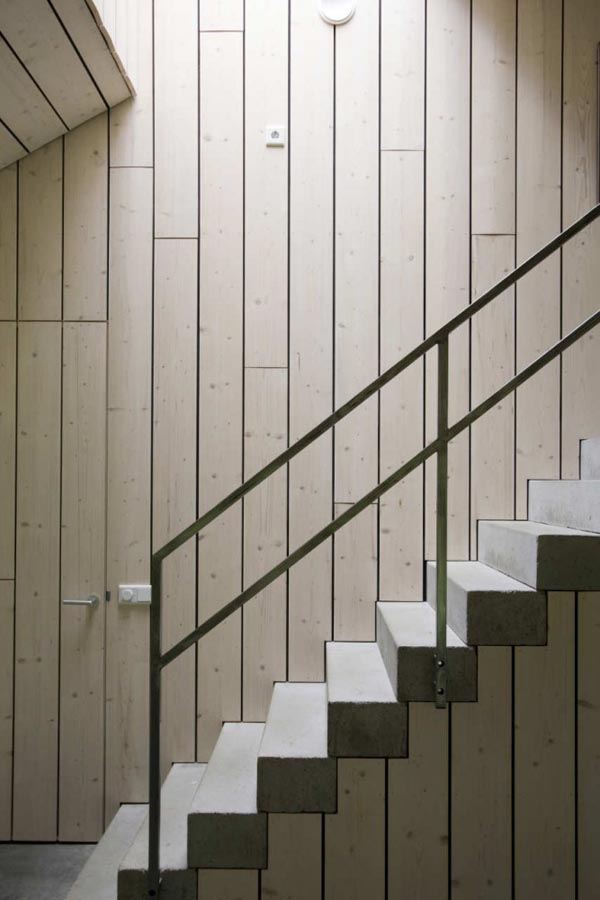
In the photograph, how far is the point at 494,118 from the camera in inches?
99.3

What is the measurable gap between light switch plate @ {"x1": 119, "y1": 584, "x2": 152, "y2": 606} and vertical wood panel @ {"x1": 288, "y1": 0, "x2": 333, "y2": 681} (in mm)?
590

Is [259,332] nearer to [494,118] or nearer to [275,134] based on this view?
[275,134]

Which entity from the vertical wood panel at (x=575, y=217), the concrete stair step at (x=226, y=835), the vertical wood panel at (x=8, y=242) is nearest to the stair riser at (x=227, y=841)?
the concrete stair step at (x=226, y=835)

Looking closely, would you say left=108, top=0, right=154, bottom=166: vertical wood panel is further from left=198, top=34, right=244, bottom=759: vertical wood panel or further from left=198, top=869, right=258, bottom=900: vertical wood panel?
left=198, top=869, right=258, bottom=900: vertical wood panel

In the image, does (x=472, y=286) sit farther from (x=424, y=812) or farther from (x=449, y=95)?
(x=424, y=812)

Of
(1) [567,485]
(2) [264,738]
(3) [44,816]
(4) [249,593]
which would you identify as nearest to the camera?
(4) [249,593]

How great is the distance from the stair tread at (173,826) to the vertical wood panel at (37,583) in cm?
55

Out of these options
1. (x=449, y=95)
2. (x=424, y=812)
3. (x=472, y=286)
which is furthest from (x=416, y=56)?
(x=424, y=812)

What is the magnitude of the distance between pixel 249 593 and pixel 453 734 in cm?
73

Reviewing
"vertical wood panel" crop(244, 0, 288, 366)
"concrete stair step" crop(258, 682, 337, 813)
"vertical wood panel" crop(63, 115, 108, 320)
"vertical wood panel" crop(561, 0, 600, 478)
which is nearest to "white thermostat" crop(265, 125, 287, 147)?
"vertical wood panel" crop(244, 0, 288, 366)

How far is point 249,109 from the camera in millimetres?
2518

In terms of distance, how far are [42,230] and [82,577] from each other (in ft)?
4.72

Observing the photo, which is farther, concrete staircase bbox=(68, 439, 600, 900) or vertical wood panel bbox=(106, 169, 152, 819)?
vertical wood panel bbox=(106, 169, 152, 819)

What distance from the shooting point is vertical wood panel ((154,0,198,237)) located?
2.51 m
